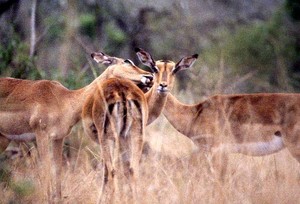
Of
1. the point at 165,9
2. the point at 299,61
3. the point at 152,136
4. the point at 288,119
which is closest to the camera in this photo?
the point at 288,119

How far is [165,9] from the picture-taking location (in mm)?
17125

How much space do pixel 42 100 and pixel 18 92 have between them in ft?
0.83

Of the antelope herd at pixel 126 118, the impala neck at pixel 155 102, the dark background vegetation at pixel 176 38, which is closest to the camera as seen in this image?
the antelope herd at pixel 126 118

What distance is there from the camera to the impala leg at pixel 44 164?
21.4ft

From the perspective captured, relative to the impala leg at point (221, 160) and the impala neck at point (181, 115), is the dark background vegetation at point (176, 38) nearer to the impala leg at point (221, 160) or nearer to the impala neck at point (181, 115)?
the impala neck at point (181, 115)

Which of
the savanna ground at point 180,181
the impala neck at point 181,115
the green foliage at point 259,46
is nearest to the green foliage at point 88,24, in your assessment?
the green foliage at point 259,46

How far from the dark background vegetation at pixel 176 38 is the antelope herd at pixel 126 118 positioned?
66.4 inches

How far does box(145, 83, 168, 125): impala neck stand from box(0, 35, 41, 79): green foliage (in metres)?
1.87

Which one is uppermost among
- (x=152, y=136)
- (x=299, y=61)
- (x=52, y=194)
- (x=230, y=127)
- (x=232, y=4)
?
(x=52, y=194)

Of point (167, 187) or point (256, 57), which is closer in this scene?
point (167, 187)

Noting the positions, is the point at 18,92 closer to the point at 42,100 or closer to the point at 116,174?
the point at 42,100

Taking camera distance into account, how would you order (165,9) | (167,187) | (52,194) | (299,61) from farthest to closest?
(165,9), (299,61), (167,187), (52,194)

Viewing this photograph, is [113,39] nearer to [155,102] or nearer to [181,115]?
[181,115]

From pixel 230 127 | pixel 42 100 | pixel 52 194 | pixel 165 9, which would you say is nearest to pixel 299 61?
pixel 165 9
